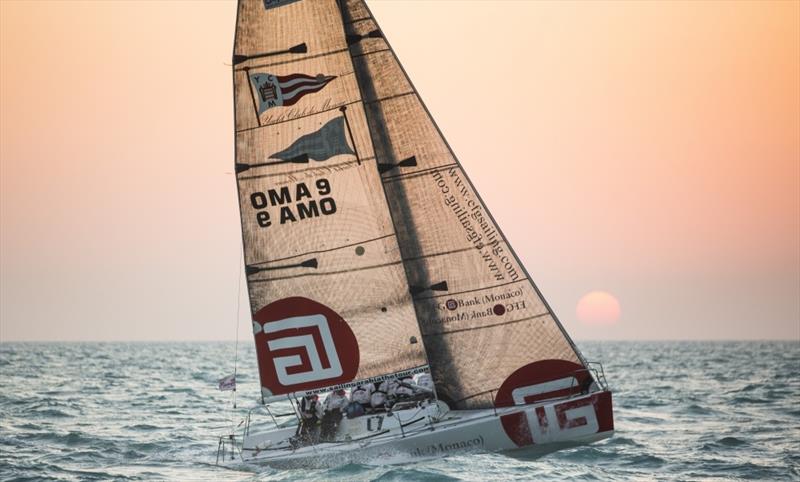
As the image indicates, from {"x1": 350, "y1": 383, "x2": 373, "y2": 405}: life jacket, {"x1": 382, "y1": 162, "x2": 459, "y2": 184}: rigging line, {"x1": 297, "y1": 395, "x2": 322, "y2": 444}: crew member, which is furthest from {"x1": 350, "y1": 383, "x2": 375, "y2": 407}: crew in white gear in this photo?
{"x1": 382, "y1": 162, "x2": 459, "y2": 184}: rigging line

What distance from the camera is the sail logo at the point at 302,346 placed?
57.6 ft

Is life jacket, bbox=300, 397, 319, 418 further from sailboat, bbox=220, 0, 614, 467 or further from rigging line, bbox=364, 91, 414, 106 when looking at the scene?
rigging line, bbox=364, 91, 414, 106

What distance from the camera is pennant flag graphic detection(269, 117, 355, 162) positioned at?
1738 centimetres

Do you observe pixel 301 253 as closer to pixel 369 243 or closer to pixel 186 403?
pixel 369 243

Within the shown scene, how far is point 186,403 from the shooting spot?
103ft

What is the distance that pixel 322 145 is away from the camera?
685 inches

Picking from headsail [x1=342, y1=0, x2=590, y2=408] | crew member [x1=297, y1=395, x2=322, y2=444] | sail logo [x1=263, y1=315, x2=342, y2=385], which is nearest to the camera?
headsail [x1=342, y1=0, x2=590, y2=408]

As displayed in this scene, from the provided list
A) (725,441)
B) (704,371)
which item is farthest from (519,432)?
(704,371)

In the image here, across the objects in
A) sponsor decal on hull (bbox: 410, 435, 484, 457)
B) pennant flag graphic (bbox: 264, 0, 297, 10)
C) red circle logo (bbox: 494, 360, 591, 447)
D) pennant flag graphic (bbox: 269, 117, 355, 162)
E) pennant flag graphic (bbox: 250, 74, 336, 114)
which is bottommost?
sponsor decal on hull (bbox: 410, 435, 484, 457)

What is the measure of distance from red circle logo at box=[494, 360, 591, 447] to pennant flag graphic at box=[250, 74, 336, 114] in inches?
237

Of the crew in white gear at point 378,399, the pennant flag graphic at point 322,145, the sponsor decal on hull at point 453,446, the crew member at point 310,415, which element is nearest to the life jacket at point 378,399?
the crew in white gear at point 378,399

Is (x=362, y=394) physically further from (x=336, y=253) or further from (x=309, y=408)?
(x=336, y=253)

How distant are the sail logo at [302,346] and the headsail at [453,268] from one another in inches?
59.2

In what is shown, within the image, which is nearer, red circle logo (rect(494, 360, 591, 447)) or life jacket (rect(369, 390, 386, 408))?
red circle logo (rect(494, 360, 591, 447))
